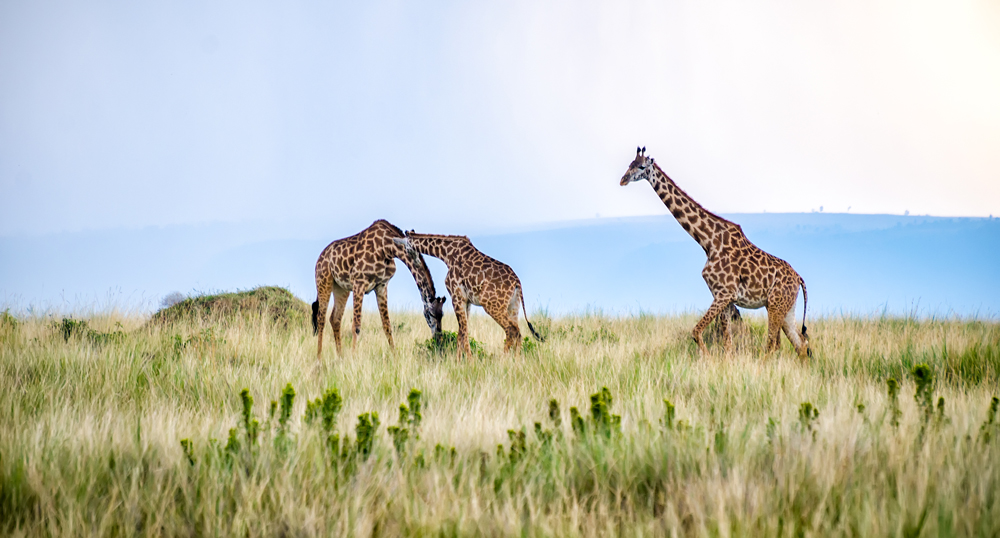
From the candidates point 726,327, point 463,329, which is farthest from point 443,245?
point 726,327

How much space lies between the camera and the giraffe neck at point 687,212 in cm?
854

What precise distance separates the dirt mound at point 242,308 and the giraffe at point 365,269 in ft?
10.1

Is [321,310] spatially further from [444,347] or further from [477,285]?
[477,285]

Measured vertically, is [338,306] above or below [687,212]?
below

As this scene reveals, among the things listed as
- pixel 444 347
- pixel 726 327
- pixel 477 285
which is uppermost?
pixel 477 285

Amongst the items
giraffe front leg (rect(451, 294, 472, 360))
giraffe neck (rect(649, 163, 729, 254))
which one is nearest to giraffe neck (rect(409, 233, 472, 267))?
giraffe front leg (rect(451, 294, 472, 360))

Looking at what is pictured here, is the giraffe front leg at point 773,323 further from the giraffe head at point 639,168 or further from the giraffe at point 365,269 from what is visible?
the giraffe at point 365,269

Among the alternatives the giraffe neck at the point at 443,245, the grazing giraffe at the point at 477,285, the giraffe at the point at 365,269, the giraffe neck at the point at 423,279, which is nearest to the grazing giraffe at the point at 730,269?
the grazing giraffe at the point at 477,285

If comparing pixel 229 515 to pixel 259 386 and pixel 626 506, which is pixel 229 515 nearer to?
pixel 626 506

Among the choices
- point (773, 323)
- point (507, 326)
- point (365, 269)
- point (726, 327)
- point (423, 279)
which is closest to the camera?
point (507, 326)

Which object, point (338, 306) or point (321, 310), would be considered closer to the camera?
point (321, 310)

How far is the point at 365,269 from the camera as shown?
28.6ft

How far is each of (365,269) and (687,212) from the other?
443 cm

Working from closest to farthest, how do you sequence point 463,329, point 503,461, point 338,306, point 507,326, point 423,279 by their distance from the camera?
1. point 503,461
2. point 463,329
3. point 507,326
4. point 423,279
5. point 338,306
